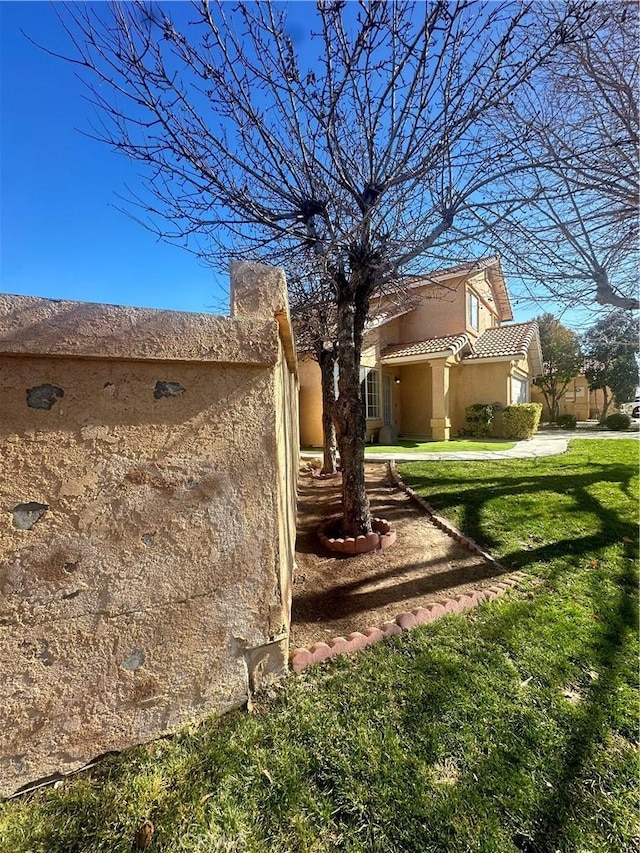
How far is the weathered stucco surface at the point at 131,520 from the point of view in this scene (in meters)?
1.87

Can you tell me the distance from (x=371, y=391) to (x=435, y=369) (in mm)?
2774

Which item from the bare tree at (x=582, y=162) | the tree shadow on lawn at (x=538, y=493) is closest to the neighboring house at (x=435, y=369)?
the tree shadow on lawn at (x=538, y=493)

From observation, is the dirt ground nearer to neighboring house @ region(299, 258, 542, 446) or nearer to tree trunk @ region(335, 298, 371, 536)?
tree trunk @ region(335, 298, 371, 536)

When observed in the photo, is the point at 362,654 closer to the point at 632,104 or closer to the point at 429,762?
the point at 429,762

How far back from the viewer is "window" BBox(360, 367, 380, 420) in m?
14.7

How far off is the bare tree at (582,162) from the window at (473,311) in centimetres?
1135

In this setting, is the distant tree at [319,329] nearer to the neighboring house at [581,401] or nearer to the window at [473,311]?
the window at [473,311]

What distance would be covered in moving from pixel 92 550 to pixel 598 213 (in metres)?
7.15

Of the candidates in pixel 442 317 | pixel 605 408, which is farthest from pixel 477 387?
pixel 605 408

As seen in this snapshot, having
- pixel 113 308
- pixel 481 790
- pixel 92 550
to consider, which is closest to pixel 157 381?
pixel 113 308

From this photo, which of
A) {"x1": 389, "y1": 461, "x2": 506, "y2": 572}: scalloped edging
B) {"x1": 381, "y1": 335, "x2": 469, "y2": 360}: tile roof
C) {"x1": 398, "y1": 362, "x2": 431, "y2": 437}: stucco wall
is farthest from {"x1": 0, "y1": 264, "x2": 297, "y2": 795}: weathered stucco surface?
{"x1": 398, "y1": 362, "x2": 431, "y2": 437}: stucco wall

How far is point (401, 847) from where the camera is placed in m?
1.69

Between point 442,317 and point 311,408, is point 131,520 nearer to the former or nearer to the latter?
point 311,408

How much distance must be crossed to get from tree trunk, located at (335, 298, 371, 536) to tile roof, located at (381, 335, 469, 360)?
10726 mm
